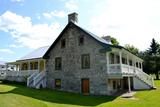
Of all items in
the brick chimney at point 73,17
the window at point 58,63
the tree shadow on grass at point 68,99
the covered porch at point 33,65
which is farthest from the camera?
the covered porch at point 33,65

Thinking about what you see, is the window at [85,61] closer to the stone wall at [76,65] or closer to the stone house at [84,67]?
the stone house at [84,67]

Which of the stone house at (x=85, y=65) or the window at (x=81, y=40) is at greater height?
the window at (x=81, y=40)

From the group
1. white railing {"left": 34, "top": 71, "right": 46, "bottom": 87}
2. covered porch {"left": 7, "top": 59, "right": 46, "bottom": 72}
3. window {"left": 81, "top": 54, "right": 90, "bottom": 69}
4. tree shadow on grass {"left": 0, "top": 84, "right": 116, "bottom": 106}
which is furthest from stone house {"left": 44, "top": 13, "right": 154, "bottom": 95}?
covered porch {"left": 7, "top": 59, "right": 46, "bottom": 72}

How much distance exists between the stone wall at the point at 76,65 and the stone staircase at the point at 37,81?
0.71 metres

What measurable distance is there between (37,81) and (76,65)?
20.2ft

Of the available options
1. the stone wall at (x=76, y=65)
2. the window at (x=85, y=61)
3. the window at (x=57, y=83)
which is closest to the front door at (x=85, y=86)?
the stone wall at (x=76, y=65)

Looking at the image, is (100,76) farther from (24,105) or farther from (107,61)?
(24,105)

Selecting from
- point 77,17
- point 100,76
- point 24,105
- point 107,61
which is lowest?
point 24,105

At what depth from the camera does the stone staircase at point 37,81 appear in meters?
26.9

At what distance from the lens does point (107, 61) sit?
22625 millimetres

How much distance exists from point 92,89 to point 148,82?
9.93 metres

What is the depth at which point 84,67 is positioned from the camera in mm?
24609

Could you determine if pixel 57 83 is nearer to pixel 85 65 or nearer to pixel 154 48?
pixel 85 65

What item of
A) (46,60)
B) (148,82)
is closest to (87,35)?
(46,60)
